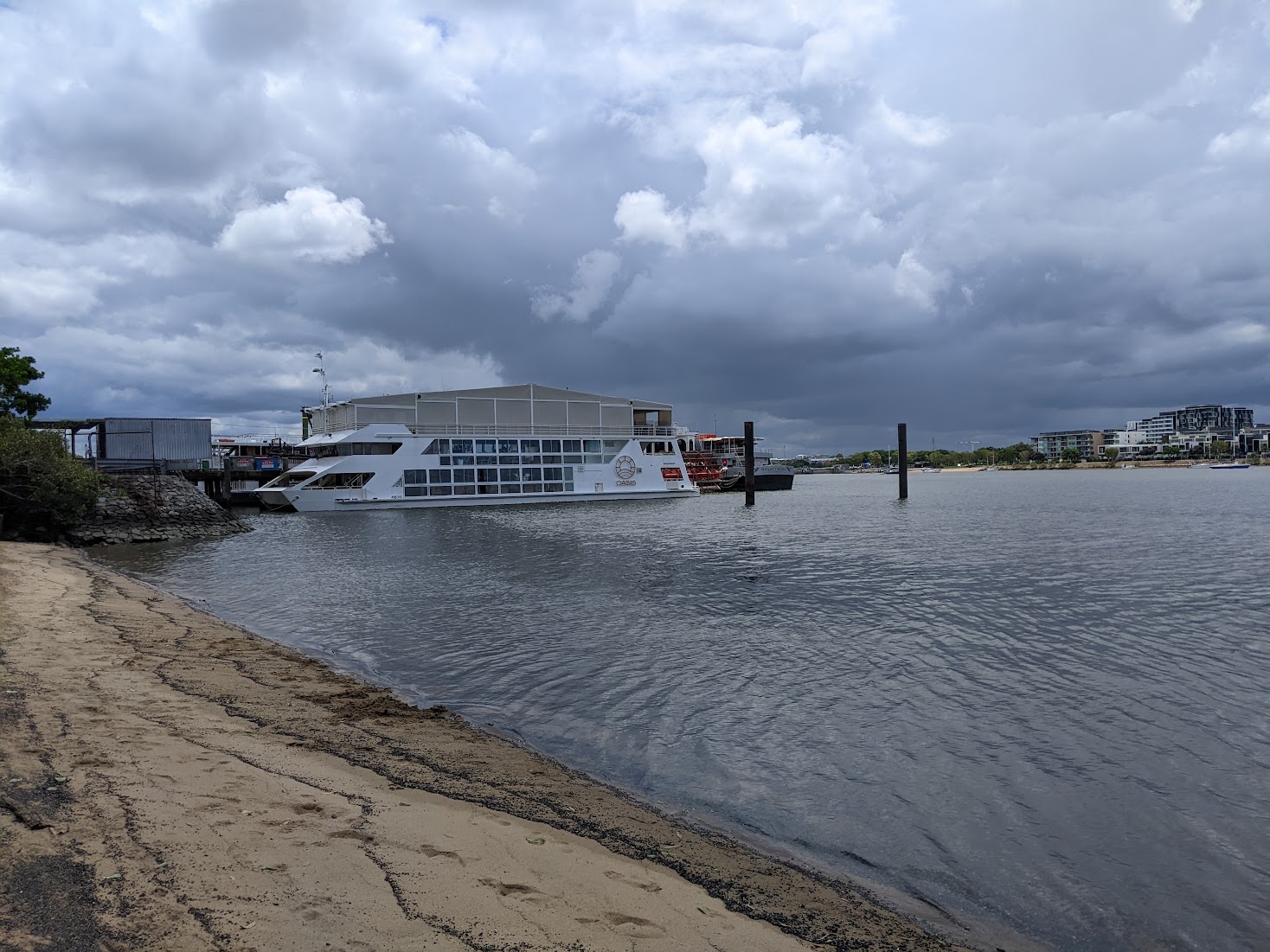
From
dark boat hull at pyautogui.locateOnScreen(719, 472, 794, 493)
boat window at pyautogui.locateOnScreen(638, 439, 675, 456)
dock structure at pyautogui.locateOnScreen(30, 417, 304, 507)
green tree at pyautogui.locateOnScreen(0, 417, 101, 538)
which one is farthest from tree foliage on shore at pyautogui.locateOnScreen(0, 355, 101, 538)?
dark boat hull at pyautogui.locateOnScreen(719, 472, 794, 493)

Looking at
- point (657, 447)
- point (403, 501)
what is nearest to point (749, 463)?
point (657, 447)

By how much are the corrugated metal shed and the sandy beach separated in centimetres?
5963

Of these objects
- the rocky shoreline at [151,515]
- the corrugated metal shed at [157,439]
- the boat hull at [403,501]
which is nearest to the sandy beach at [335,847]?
the rocky shoreline at [151,515]

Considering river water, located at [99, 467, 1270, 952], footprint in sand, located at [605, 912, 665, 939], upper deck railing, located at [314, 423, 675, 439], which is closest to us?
footprint in sand, located at [605, 912, 665, 939]

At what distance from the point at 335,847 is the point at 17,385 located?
5359cm

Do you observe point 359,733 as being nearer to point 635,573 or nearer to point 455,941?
point 455,941

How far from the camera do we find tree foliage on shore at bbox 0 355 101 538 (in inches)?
1267

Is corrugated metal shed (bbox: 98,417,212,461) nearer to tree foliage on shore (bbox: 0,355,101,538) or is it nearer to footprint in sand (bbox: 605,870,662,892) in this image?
tree foliage on shore (bbox: 0,355,101,538)

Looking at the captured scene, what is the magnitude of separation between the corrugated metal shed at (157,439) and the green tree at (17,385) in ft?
28.3

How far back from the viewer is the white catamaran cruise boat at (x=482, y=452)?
5984cm

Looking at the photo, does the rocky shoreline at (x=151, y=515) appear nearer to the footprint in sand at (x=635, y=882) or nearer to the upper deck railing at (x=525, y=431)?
the upper deck railing at (x=525, y=431)

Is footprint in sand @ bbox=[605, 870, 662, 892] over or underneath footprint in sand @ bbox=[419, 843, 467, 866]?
underneath

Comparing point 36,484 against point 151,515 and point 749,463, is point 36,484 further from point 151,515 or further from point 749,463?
point 749,463

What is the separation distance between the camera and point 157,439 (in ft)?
199
